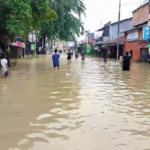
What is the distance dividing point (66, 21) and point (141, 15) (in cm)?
955

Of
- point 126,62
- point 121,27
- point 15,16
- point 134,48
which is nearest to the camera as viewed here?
point 15,16

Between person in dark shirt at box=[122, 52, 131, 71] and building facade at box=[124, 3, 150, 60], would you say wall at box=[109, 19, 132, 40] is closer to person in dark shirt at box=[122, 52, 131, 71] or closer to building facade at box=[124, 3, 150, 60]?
building facade at box=[124, 3, 150, 60]

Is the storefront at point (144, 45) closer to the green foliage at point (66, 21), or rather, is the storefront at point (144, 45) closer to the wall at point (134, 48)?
the wall at point (134, 48)

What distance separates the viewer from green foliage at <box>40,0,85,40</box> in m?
36.9

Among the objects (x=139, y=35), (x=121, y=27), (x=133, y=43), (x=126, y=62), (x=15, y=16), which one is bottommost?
(x=126, y=62)

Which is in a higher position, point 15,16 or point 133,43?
point 15,16

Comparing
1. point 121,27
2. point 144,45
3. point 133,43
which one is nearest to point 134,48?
point 133,43

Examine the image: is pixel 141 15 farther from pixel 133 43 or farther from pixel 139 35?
pixel 133 43

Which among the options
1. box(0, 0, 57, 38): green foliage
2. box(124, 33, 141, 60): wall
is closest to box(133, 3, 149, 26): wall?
box(124, 33, 141, 60): wall

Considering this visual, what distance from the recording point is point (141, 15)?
36906 mm

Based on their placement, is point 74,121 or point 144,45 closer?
point 74,121

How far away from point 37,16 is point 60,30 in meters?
16.2

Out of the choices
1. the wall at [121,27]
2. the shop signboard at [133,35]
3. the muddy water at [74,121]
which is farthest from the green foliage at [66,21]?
the muddy water at [74,121]

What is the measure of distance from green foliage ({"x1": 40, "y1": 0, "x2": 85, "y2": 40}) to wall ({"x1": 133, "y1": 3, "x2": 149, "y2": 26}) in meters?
7.41
